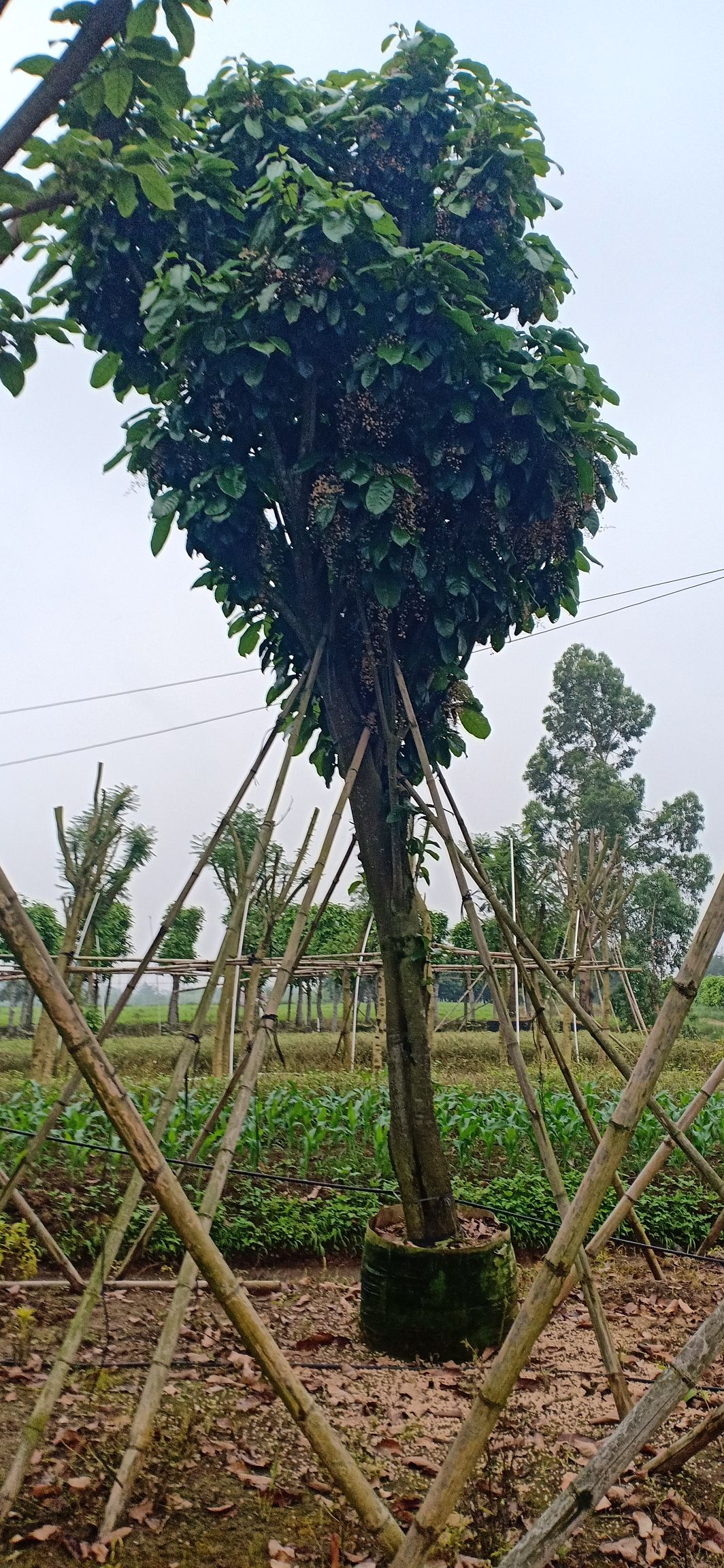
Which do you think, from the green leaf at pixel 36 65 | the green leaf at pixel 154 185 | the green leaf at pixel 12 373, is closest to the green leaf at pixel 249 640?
the green leaf at pixel 12 373

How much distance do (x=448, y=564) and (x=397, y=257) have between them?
108 centimetres

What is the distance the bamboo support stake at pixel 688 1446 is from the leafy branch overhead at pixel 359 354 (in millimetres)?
2552

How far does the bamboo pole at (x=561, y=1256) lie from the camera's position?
1506mm

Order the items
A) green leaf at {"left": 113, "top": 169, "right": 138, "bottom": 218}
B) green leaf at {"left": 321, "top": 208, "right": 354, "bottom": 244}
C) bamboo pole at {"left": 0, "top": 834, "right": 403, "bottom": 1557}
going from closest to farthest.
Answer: bamboo pole at {"left": 0, "top": 834, "right": 403, "bottom": 1557} → green leaf at {"left": 113, "top": 169, "right": 138, "bottom": 218} → green leaf at {"left": 321, "top": 208, "right": 354, "bottom": 244}

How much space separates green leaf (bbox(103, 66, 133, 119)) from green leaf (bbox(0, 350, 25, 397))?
60 centimetres

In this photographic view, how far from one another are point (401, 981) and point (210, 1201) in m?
1.18

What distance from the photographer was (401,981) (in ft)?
12.1

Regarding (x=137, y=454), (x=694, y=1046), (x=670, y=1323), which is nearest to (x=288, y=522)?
(x=137, y=454)

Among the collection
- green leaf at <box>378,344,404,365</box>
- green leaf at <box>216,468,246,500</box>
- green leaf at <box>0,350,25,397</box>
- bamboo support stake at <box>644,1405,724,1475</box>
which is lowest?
bamboo support stake at <box>644,1405,724,1475</box>

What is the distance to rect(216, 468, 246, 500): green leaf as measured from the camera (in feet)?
11.7

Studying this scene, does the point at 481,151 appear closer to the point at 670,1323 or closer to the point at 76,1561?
the point at 76,1561

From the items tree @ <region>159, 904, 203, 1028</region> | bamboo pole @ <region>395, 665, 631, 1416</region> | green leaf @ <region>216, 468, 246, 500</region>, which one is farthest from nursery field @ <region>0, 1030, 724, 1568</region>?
tree @ <region>159, 904, 203, 1028</region>

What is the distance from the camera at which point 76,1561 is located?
216 centimetres

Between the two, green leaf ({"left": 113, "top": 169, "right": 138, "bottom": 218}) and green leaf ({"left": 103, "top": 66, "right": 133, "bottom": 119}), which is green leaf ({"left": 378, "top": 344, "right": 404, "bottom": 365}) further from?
green leaf ({"left": 103, "top": 66, "right": 133, "bottom": 119})
